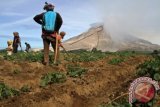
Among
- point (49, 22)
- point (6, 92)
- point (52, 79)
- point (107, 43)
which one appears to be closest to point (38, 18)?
point (49, 22)

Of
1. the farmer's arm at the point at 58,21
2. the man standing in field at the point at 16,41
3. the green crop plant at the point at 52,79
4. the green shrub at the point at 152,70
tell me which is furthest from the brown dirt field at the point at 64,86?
the man standing in field at the point at 16,41

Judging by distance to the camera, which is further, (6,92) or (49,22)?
(49,22)

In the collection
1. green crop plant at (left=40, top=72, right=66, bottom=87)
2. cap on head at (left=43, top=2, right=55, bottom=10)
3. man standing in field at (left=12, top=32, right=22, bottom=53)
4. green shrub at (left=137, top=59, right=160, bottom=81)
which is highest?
cap on head at (left=43, top=2, right=55, bottom=10)

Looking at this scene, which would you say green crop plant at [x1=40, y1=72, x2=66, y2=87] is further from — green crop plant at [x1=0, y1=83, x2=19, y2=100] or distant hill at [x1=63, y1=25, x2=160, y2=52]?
distant hill at [x1=63, y1=25, x2=160, y2=52]

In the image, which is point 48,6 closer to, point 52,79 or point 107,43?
point 52,79

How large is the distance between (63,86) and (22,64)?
521cm

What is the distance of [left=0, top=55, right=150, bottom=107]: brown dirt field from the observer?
923 cm

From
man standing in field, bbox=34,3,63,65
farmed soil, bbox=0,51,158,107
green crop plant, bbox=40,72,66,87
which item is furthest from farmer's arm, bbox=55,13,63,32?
green crop plant, bbox=40,72,66,87

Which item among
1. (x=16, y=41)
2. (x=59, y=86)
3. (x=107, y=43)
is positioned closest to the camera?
(x=59, y=86)

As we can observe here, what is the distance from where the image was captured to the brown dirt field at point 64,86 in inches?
363

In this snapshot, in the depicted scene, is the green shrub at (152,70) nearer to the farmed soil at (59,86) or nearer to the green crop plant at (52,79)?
the farmed soil at (59,86)

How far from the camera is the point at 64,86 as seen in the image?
10.4m

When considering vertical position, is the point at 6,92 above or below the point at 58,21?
below

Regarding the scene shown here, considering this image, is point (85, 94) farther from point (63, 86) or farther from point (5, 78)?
point (5, 78)
